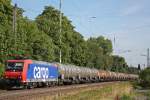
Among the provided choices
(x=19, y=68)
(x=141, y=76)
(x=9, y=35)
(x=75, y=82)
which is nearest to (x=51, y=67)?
(x=9, y=35)

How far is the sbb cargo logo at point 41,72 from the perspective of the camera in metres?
44.6

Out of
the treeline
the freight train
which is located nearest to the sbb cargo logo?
the freight train

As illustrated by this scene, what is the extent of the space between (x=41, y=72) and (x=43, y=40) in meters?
27.7

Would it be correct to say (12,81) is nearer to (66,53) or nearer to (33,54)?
(33,54)

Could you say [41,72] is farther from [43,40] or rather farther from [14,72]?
[43,40]

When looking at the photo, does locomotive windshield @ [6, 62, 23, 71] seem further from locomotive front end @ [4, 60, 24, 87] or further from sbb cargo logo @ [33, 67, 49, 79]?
sbb cargo logo @ [33, 67, 49, 79]

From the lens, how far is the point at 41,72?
46.9m

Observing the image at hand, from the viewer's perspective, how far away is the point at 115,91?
50.3m

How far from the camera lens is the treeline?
54.3m

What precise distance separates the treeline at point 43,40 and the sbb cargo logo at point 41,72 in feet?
9.38

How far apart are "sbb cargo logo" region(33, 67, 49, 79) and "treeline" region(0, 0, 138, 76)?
2.86 meters

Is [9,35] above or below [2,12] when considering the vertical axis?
below

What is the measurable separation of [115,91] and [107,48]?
13647cm

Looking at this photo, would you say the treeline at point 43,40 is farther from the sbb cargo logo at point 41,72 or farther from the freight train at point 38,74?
the freight train at point 38,74
